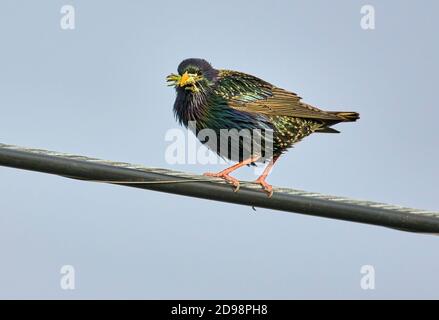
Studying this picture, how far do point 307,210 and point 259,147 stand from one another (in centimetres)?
249

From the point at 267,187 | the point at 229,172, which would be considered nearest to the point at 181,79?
the point at 229,172

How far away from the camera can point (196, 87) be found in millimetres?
10273

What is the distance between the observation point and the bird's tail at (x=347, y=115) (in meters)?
10.1

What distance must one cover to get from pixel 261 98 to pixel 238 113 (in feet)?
1.11

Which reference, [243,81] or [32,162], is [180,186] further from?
[243,81]

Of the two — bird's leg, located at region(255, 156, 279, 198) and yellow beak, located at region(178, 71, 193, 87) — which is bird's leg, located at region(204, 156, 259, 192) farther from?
yellow beak, located at region(178, 71, 193, 87)

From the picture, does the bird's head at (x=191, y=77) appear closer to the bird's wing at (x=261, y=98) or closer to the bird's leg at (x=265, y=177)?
the bird's wing at (x=261, y=98)

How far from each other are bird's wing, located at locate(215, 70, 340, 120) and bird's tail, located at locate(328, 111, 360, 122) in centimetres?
4

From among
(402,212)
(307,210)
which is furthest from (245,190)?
(402,212)

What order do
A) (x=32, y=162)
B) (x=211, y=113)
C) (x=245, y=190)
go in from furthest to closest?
(x=211, y=113) < (x=245, y=190) < (x=32, y=162)

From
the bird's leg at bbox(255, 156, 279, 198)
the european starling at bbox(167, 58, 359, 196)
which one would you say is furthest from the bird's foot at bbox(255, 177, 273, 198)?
the european starling at bbox(167, 58, 359, 196)

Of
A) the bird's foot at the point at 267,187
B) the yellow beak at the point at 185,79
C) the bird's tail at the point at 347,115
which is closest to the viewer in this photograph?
the bird's foot at the point at 267,187

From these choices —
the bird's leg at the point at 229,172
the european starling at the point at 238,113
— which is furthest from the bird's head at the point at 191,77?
the bird's leg at the point at 229,172

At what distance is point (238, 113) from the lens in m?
10.2
